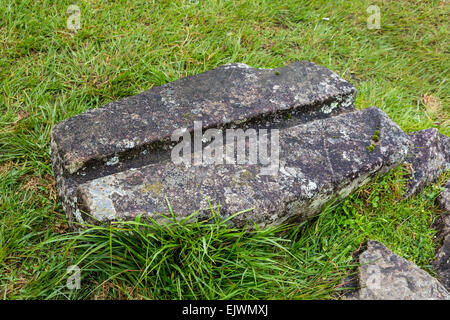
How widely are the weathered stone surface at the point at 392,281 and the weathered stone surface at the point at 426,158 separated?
58 cm

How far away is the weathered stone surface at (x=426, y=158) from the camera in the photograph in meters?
2.42

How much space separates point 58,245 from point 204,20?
85.1 inches

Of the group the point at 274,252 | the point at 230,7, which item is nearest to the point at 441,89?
the point at 230,7

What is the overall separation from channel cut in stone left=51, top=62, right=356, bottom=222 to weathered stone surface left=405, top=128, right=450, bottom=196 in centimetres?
51

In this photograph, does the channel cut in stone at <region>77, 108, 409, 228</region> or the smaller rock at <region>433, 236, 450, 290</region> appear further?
the smaller rock at <region>433, 236, 450, 290</region>

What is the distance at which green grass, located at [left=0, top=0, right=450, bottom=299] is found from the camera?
5.87 ft

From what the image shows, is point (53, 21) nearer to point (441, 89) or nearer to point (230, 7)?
point (230, 7)

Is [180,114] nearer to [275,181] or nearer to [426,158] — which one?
[275,181]

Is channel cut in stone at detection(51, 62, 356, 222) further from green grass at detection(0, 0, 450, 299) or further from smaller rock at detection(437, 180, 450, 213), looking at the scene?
smaller rock at detection(437, 180, 450, 213)

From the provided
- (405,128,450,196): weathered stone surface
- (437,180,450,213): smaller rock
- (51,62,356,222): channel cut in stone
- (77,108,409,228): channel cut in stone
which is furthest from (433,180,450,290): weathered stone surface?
(51,62,356,222): channel cut in stone

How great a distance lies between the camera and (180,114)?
2203 millimetres

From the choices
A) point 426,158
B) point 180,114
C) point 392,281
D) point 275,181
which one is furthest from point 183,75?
point 392,281

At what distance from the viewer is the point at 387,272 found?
1926mm
